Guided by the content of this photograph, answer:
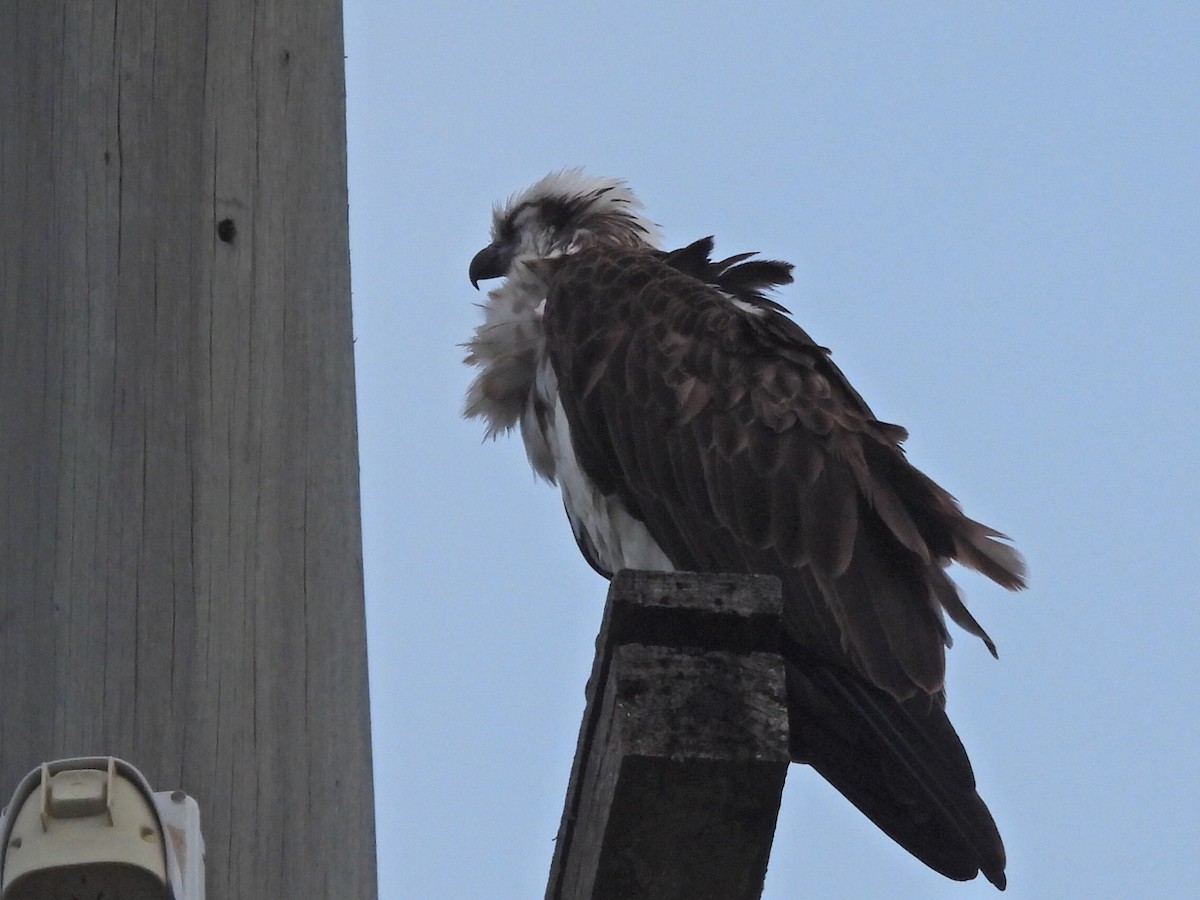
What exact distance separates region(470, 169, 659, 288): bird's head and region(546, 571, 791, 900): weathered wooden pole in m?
4.72

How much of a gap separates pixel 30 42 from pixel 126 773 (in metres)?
1.41

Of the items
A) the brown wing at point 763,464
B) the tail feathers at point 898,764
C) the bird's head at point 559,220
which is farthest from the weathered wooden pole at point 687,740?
the bird's head at point 559,220

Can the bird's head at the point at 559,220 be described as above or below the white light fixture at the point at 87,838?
above

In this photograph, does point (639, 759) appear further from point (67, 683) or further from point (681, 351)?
point (681, 351)

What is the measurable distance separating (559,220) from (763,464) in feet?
7.87

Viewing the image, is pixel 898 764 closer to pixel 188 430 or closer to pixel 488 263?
pixel 188 430

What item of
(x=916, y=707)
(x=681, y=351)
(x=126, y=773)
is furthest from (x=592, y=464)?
(x=126, y=773)

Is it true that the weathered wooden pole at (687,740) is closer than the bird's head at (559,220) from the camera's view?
Yes

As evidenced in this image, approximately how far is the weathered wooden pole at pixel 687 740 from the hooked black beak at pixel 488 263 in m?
5.15

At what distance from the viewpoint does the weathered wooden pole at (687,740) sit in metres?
1.73

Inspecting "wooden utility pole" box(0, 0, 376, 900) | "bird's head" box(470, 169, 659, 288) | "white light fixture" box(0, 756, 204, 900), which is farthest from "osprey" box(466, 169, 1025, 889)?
"white light fixture" box(0, 756, 204, 900)

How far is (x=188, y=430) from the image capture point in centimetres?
253

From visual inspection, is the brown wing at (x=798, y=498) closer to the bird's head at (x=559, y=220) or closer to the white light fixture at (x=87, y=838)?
the bird's head at (x=559, y=220)

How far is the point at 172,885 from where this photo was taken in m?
1.88
